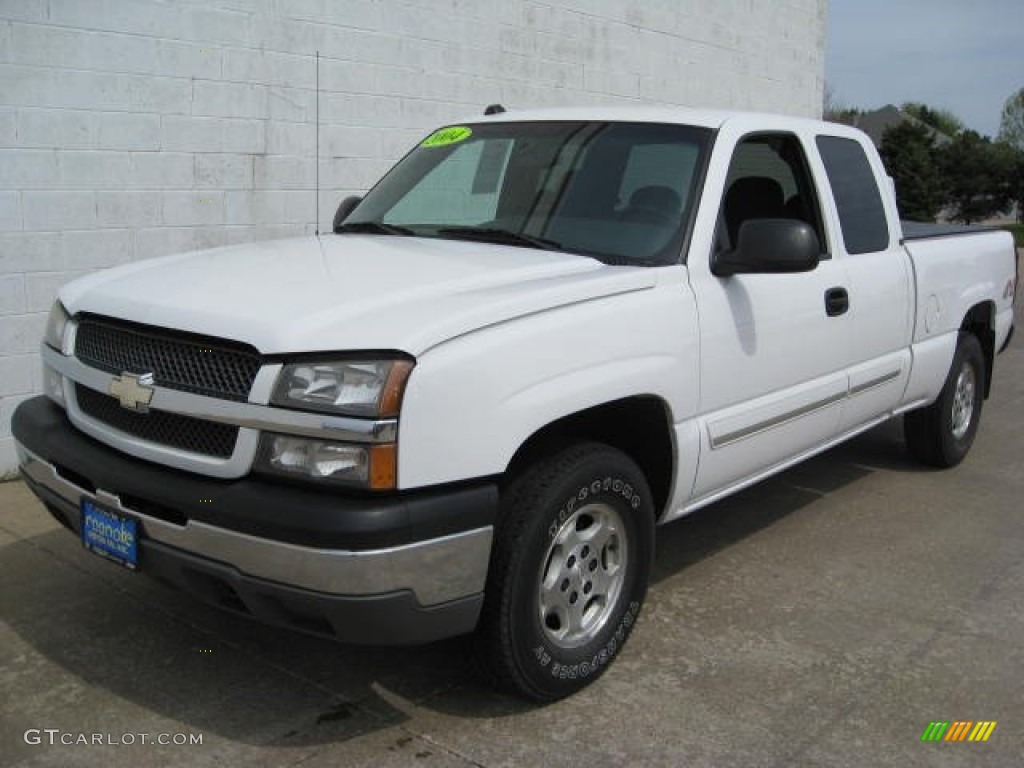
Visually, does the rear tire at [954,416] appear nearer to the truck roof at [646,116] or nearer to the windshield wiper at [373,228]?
the truck roof at [646,116]

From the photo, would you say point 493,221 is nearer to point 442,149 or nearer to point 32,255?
point 442,149

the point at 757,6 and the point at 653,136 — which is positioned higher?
the point at 757,6

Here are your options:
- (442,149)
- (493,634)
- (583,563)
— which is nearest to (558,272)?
→ (583,563)

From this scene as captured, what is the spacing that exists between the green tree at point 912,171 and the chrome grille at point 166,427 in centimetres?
2892

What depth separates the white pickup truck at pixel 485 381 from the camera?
2.82 meters

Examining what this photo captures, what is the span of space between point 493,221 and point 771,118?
1.36 meters

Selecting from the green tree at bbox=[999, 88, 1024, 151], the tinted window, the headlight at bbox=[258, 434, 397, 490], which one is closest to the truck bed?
the tinted window

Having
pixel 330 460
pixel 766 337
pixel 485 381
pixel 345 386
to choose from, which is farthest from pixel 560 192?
pixel 330 460

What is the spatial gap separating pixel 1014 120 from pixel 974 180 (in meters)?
28.5

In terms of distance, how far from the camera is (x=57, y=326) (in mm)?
3660

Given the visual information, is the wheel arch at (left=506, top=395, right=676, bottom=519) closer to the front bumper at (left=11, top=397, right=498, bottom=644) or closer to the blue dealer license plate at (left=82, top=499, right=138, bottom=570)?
the front bumper at (left=11, top=397, right=498, bottom=644)

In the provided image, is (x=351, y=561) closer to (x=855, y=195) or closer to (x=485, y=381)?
(x=485, y=381)

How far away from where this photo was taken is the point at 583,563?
3453mm

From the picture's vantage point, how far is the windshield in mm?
3920
